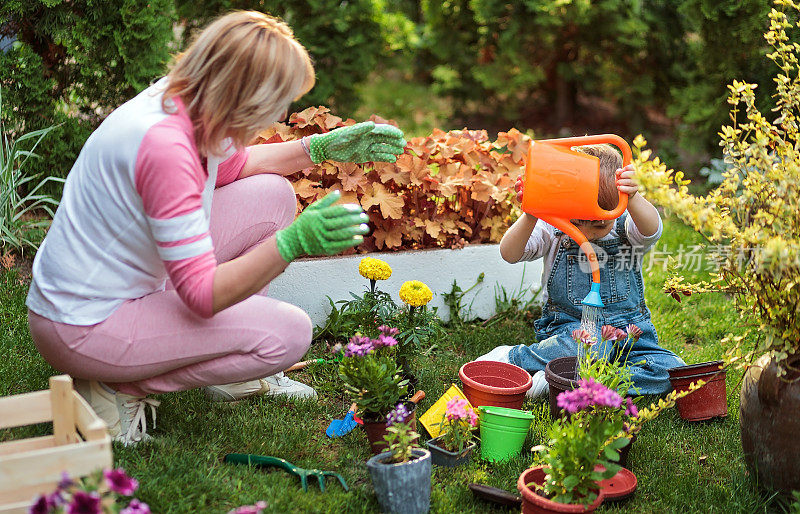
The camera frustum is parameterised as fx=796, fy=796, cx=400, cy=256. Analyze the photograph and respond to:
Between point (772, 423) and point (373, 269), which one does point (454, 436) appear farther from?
point (772, 423)

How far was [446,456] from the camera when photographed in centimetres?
217

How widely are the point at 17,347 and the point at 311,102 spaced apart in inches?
105

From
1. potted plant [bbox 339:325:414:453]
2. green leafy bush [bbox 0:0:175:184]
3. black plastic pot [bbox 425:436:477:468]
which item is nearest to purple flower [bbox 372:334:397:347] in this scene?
potted plant [bbox 339:325:414:453]

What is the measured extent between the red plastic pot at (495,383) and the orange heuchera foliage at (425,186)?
767mm

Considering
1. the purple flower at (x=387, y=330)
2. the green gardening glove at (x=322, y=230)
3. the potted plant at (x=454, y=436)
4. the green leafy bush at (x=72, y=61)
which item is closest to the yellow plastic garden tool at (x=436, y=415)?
the potted plant at (x=454, y=436)

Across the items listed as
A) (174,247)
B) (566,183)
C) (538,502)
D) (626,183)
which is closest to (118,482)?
(174,247)

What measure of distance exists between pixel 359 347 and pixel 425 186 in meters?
1.11

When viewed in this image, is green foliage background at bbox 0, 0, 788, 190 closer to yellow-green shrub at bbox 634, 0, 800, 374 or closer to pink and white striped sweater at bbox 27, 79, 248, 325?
pink and white striped sweater at bbox 27, 79, 248, 325

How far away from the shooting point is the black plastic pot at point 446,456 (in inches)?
85.0

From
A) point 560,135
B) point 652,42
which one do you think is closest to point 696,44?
point 652,42

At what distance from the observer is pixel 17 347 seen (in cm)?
264

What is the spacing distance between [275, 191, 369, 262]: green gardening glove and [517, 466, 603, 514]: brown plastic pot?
715mm

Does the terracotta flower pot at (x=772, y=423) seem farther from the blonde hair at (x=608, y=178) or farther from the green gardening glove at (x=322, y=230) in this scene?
the green gardening glove at (x=322, y=230)

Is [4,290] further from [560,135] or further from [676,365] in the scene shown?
[560,135]
